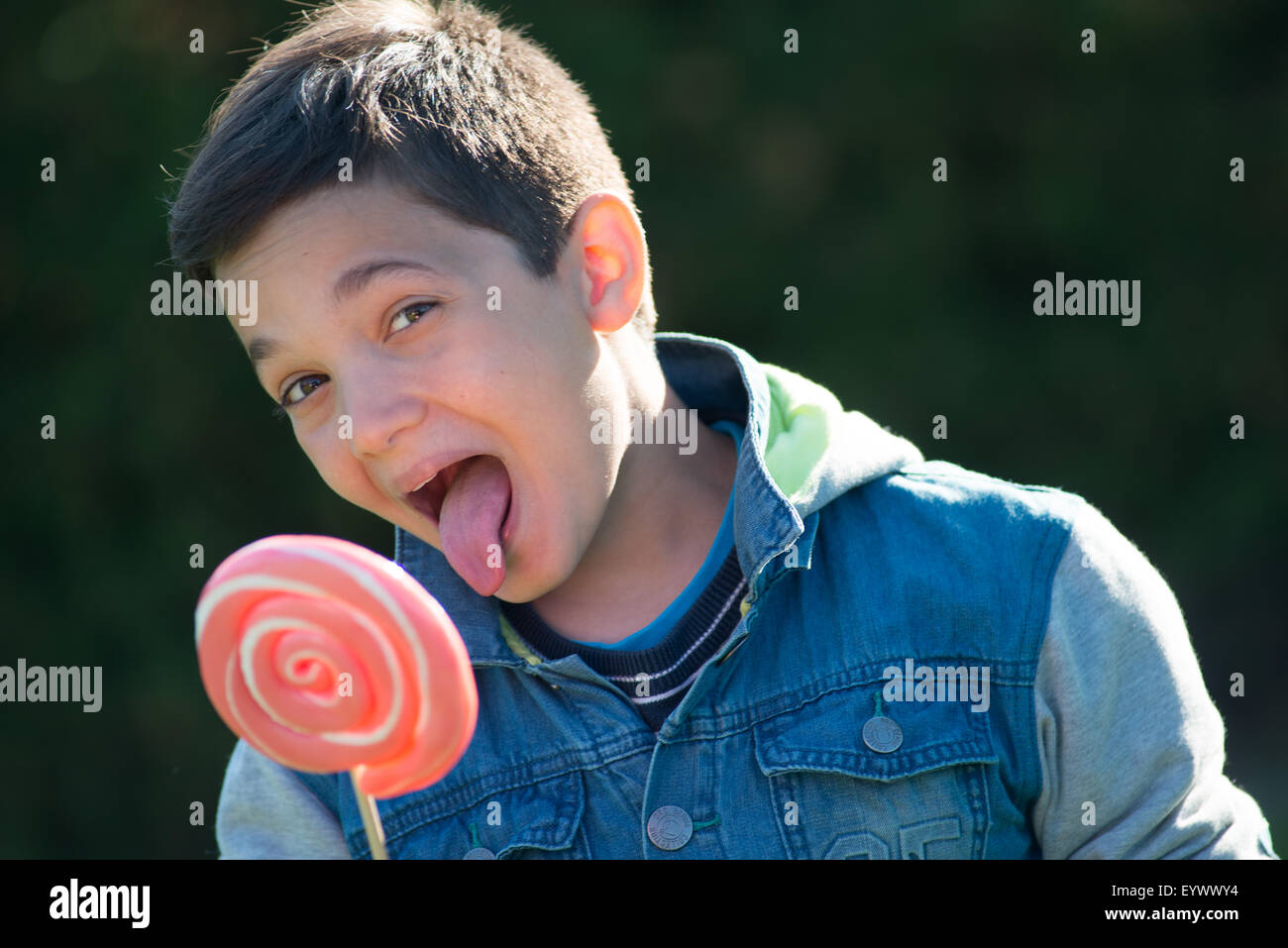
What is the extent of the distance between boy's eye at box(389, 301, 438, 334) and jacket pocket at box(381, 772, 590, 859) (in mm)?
651

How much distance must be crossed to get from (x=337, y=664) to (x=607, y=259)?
82 centimetres

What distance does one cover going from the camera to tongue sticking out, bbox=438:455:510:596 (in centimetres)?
186

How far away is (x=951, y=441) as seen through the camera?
4.26 metres

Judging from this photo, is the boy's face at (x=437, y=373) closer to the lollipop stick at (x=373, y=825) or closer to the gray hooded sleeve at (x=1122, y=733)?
the lollipop stick at (x=373, y=825)

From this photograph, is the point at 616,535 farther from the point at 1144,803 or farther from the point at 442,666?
the point at 1144,803

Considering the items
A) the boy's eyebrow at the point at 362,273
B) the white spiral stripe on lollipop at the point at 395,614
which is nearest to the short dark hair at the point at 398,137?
the boy's eyebrow at the point at 362,273

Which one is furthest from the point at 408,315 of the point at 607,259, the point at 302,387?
the point at 607,259

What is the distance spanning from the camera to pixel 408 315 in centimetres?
183

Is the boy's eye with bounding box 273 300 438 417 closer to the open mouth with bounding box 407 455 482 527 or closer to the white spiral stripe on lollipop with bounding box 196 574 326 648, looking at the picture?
the open mouth with bounding box 407 455 482 527

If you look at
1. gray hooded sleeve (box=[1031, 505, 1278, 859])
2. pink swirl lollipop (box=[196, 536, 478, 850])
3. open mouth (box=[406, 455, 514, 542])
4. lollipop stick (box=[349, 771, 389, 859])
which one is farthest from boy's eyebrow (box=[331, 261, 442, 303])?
gray hooded sleeve (box=[1031, 505, 1278, 859])

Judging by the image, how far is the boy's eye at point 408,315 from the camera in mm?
1818

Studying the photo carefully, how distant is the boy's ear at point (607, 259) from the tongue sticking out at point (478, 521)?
0.87ft

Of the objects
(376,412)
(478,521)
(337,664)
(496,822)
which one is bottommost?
(496,822)

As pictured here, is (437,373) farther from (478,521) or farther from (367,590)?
(367,590)
